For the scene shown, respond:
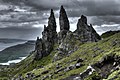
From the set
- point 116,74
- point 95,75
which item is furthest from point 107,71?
point 116,74

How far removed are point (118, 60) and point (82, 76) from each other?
2073 centimetres

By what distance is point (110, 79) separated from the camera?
290 ft

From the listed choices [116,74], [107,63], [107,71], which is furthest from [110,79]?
[107,63]

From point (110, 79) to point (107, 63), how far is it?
39097 mm

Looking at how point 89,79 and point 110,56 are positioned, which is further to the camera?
point 110,56

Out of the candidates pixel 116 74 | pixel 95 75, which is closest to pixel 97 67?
pixel 95 75

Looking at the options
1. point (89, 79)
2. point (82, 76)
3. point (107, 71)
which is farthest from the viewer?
point (82, 76)

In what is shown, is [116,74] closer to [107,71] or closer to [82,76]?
[107,71]

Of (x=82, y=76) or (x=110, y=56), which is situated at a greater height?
(x=110, y=56)

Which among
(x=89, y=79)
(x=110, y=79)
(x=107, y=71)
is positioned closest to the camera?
(x=110, y=79)

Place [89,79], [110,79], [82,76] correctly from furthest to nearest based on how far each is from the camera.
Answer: [82,76]
[89,79]
[110,79]

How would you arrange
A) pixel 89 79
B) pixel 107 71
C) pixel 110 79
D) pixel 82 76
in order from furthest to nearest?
pixel 82 76, pixel 107 71, pixel 89 79, pixel 110 79

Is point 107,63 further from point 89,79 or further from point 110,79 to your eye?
point 110,79

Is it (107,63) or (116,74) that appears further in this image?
(107,63)
